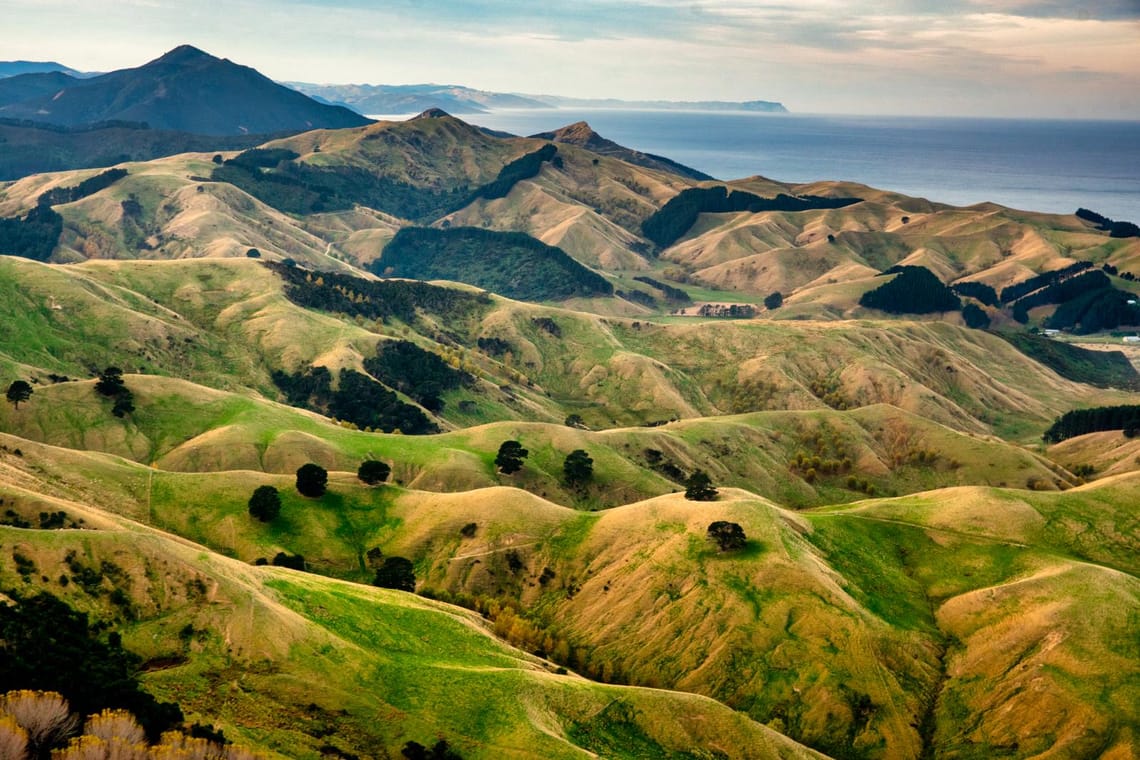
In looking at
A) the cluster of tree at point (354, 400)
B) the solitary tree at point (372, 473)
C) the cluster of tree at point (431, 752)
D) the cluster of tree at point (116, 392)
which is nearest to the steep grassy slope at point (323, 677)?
the cluster of tree at point (431, 752)

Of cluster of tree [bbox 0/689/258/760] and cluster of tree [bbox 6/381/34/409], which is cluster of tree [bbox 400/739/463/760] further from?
cluster of tree [bbox 6/381/34/409]

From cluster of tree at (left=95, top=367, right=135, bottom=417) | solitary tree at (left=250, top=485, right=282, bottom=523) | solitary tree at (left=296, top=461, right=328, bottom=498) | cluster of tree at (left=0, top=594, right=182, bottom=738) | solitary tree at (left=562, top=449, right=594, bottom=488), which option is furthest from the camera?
solitary tree at (left=562, top=449, right=594, bottom=488)

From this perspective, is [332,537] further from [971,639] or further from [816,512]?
[971,639]

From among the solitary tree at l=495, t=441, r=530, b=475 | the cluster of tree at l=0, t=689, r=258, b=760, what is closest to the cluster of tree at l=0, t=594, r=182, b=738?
the cluster of tree at l=0, t=689, r=258, b=760

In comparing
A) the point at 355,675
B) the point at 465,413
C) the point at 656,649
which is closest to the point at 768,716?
the point at 656,649

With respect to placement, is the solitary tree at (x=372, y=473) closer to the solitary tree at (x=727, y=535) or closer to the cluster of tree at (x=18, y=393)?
the solitary tree at (x=727, y=535)
